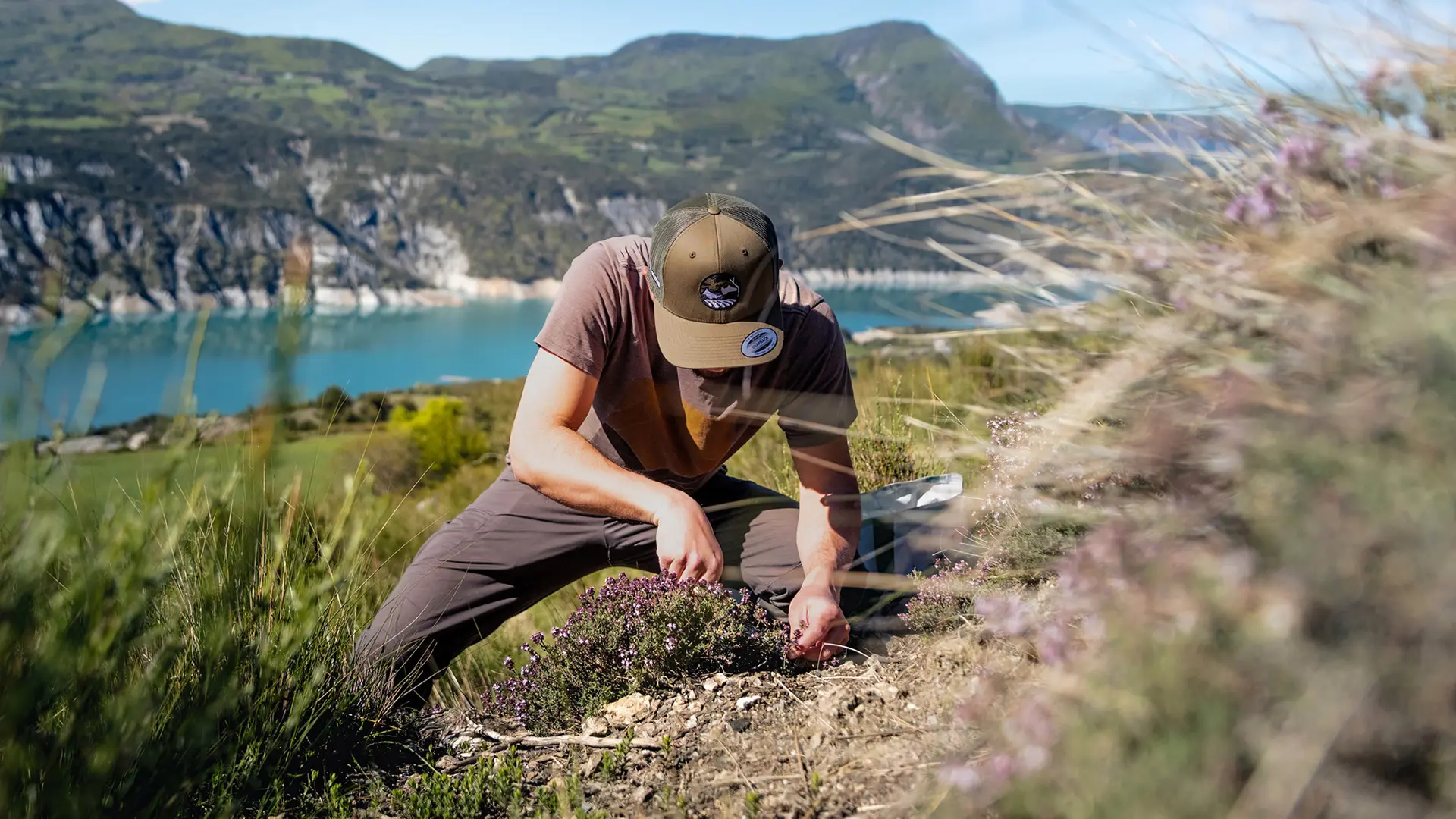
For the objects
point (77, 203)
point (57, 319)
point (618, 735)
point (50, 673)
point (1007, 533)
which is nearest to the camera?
point (50, 673)

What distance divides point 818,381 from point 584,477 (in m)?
0.87

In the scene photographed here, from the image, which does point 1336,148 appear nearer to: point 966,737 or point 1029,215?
point 1029,215

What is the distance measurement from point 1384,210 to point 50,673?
5.40 ft

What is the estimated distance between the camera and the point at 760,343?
2387 mm

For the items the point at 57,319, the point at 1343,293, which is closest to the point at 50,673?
the point at 57,319

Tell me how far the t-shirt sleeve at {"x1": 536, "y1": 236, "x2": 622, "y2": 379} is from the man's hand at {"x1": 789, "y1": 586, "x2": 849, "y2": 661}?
0.92m

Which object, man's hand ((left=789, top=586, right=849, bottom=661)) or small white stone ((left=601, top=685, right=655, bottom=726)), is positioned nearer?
small white stone ((left=601, top=685, right=655, bottom=726))

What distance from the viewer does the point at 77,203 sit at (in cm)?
Result: 11069

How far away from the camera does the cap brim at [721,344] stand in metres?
2.36

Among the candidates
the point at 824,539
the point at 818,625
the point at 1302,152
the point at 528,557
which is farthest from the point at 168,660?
the point at 1302,152

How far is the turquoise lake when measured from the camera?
129 cm

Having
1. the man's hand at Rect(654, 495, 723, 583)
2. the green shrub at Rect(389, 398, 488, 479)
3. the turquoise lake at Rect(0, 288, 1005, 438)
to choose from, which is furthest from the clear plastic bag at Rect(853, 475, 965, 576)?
the green shrub at Rect(389, 398, 488, 479)

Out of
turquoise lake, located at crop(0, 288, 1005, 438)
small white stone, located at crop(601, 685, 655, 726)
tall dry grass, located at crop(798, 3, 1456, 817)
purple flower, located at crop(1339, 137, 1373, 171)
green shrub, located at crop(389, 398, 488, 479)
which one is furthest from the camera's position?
green shrub, located at crop(389, 398, 488, 479)

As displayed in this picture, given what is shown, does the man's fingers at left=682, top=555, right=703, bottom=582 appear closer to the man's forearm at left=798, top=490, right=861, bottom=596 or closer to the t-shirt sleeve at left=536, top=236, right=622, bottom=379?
the man's forearm at left=798, top=490, right=861, bottom=596
